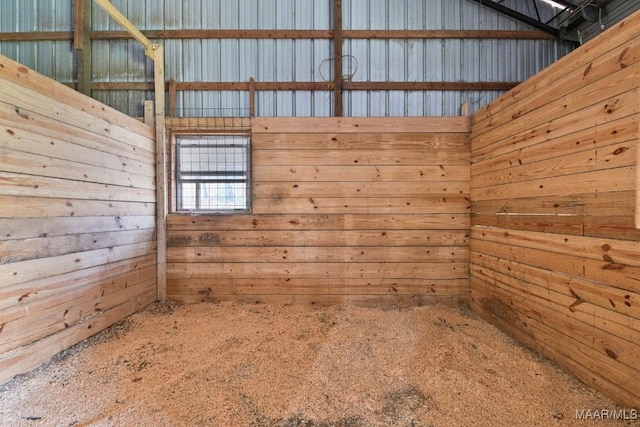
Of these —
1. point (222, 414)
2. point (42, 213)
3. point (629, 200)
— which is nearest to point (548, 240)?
point (629, 200)

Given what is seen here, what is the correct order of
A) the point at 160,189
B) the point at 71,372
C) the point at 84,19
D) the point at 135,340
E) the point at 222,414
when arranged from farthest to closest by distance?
the point at 84,19
the point at 160,189
the point at 135,340
the point at 71,372
the point at 222,414

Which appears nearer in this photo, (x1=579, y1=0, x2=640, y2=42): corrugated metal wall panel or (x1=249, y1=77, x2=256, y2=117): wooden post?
(x1=579, y1=0, x2=640, y2=42): corrugated metal wall panel

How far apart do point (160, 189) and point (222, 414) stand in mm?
1957

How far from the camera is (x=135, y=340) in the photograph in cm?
182

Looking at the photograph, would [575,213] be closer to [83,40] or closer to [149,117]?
[149,117]

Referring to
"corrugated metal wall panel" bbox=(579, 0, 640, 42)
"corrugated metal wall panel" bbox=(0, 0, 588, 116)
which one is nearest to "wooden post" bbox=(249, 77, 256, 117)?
"corrugated metal wall panel" bbox=(0, 0, 588, 116)

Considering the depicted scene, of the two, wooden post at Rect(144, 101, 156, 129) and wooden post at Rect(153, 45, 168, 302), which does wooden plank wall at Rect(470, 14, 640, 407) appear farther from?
wooden post at Rect(144, 101, 156, 129)

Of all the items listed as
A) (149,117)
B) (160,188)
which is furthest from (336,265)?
(149,117)

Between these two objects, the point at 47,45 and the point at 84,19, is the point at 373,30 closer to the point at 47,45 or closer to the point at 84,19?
the point at 84,19

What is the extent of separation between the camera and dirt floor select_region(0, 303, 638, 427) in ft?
3.90

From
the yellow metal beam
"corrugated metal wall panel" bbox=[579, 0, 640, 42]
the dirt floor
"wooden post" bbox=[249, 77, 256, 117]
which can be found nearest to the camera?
the dirt floor

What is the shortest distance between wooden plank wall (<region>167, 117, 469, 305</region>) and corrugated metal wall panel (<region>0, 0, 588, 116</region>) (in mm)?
790

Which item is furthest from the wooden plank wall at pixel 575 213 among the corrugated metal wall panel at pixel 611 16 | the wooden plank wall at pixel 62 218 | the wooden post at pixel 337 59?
the wooden plank wall at pixel 62 218

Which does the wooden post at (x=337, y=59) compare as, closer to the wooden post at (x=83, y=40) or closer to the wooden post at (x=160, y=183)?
the wooden post at (x=160, y=183)
